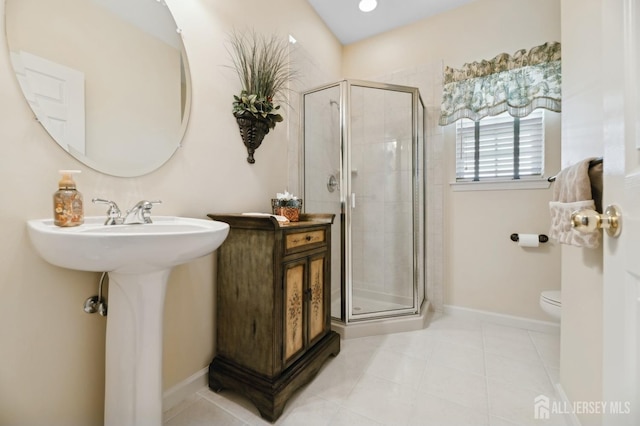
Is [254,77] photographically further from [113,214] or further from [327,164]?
[113,214]

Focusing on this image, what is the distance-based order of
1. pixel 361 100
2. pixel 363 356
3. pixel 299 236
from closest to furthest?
1. pixel 299 236
2. pixel 363 356
3. pixel 361 100

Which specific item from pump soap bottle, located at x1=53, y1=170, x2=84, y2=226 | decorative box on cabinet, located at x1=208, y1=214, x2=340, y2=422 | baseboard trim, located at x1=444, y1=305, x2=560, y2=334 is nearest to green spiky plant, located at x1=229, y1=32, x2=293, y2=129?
decorative box on cabinet, located at x1=208, y1=214, x2=340, y2=422

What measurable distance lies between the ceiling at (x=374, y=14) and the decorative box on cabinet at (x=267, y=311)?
207 cm

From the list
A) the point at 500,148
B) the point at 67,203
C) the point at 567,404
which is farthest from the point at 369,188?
the point at 67,203

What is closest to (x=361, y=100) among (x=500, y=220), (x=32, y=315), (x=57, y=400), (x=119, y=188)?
(x=500, y=220)

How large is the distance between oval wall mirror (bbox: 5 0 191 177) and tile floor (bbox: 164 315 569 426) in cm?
119

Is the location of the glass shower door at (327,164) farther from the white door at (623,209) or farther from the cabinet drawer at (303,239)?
the white door at (623,209)

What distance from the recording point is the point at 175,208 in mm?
1301

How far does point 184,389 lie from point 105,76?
1457 mm

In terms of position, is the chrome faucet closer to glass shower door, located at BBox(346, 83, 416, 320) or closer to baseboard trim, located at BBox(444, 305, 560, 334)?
glass shower door, located at BBox(346, 83, 416, 320)

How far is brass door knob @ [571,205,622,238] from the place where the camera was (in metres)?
0.51

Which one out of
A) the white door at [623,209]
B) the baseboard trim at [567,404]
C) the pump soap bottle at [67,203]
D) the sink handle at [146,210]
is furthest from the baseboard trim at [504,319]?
the pump soap bottle at [67,203]

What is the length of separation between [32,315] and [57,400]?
0.33 metres

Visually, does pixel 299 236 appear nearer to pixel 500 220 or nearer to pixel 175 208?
pixel 175 208
